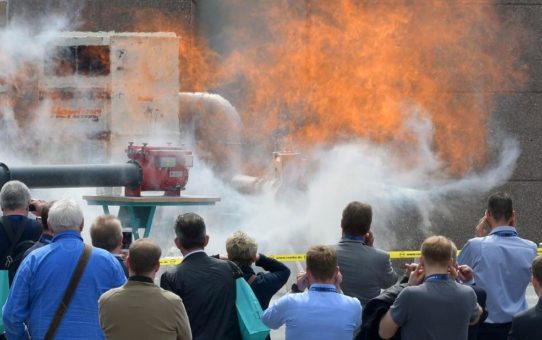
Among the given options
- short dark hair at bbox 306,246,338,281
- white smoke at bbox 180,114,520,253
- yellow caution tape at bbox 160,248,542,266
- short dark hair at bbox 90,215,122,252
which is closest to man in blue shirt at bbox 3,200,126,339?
short dark hair at bbox 90,215,122,252

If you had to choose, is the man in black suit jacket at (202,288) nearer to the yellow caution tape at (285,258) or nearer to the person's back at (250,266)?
the person's back at (250,266)

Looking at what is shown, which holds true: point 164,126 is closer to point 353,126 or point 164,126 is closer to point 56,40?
point 56,40

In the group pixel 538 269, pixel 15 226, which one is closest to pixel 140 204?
pixel 15 226

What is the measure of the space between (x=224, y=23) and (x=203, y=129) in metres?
1.50

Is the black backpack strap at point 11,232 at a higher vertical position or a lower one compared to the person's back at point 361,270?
higher

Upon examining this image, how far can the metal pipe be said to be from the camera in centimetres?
1035

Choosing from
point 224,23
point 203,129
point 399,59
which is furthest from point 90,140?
point 399,59

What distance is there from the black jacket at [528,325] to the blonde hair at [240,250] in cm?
159

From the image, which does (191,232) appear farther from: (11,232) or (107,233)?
(11,232)

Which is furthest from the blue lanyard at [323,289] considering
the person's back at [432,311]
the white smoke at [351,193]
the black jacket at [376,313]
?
the white smoke at [351,193]

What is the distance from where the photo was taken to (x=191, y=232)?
6129mm

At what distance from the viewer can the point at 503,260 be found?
7125mm

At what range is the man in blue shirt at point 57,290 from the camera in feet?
19.4

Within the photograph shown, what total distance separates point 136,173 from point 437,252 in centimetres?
604
